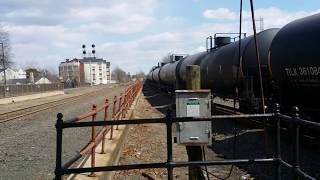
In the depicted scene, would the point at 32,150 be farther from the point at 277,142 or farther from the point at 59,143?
the point at 277,142

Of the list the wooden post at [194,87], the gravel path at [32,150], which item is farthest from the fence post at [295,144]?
the gravel path at [32,150]

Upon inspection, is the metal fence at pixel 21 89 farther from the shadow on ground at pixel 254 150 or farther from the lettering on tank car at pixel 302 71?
the lettering on tank car at pixel 302 71

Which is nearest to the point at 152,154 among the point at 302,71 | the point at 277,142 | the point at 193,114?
the point at 302,71

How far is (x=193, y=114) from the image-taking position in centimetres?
730

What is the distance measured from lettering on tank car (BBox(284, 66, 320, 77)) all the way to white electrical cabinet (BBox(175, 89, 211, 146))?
601cm

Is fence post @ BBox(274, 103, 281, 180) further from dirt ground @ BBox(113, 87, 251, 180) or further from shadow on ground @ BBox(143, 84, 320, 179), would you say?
dirt ground @ BBox(113, 87, 251, 180)

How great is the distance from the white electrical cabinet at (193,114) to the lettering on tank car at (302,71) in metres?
6.01

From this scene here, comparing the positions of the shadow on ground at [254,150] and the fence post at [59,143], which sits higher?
the fence post at [59,143]

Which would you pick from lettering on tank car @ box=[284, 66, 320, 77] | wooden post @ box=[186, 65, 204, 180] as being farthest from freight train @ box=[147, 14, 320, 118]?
wooden post @ box=[186, 65, 204, 180]

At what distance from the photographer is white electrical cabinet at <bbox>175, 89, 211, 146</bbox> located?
7.17 meters

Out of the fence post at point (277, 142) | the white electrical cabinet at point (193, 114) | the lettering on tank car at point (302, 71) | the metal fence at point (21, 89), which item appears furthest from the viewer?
the metal fence at point (21, 89)

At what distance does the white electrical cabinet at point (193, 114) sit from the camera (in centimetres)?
717

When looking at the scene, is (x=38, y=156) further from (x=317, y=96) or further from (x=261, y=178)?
(x=317, y=96)

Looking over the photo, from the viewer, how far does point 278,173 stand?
21.6ft
